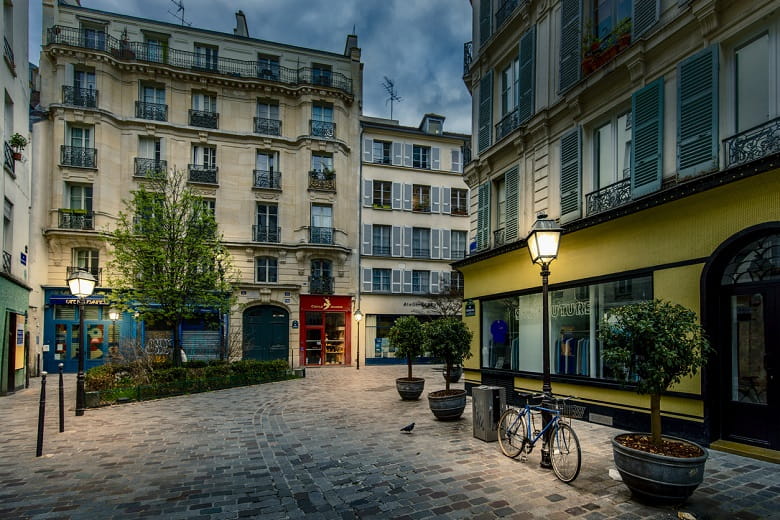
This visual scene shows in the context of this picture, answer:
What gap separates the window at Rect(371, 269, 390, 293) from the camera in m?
27.9

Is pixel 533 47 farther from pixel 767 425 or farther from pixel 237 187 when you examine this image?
pixel 237 187

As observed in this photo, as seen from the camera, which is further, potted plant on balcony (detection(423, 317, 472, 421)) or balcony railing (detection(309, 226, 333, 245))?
balcony railing (detection(309, 226, 333, 245))

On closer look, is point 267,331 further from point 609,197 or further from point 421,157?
point 609,197

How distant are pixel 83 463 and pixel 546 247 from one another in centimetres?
804

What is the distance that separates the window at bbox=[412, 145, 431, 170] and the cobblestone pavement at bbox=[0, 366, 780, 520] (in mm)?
21957

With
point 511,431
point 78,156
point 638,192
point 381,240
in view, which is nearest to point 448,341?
point 511,431

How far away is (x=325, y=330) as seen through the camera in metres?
26.6

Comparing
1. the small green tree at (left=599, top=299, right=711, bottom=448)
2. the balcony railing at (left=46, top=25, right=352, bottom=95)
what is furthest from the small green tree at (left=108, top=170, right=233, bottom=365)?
the small green tree at (left=599, top=299, right=711, bottom=448)

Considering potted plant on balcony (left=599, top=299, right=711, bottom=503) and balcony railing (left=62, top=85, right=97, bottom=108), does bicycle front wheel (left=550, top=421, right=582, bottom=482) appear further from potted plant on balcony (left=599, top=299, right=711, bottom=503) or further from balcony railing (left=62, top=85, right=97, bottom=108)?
balcony railing (left=62, top=85, right=97, bottom=108)

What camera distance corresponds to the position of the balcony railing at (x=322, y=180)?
26.6 m

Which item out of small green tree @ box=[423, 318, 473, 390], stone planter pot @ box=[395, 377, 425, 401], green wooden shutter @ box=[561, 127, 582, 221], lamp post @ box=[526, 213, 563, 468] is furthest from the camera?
stone planter pot @ box=[395, 377, 425, 401]

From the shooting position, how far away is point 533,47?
1207cm

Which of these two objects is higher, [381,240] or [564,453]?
[381,240]

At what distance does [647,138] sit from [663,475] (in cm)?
643
